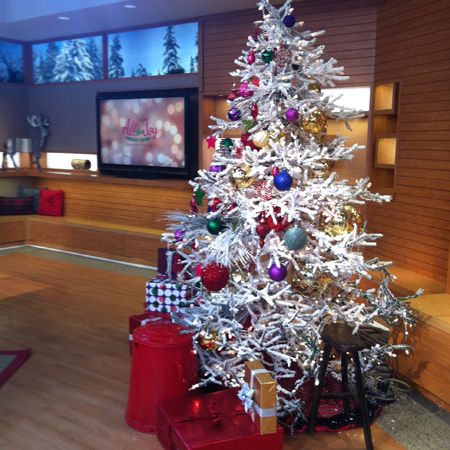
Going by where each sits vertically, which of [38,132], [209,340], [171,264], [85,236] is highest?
[38,132]

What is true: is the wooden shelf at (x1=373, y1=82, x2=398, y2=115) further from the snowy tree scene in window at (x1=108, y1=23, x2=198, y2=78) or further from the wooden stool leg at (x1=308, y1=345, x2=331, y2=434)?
the wooden stool leg at (x1=308, y1=345, x2=331, y2=434)

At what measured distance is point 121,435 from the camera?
9.11ft

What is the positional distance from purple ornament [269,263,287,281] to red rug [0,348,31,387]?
5.95 ft

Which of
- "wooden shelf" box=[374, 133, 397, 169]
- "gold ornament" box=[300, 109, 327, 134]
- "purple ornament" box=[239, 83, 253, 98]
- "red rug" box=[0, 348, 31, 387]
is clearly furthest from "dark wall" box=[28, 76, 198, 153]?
"gold ornament" box=[300, 109, 327, 134]

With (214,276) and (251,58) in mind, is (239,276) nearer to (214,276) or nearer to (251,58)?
(214,276)

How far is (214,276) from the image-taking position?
8.98 ft

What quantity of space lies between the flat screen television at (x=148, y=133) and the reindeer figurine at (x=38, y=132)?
1149mm

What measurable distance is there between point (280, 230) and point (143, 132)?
430 cm

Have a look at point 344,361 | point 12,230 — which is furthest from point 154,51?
point 344,361

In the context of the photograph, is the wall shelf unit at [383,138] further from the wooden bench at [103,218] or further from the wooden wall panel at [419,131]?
the wooden bench at [103,218]

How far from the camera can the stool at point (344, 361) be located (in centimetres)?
252

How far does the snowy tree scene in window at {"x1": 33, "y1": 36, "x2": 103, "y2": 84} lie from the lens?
7.28m

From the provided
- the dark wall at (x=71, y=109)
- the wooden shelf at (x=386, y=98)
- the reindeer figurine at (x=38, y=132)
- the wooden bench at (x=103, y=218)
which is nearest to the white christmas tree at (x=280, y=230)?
the wooden shelf at (x=386, y=98)

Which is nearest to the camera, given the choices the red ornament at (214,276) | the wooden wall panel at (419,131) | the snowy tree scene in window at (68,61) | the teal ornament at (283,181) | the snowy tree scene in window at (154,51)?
the teal ornament at (283,181)
